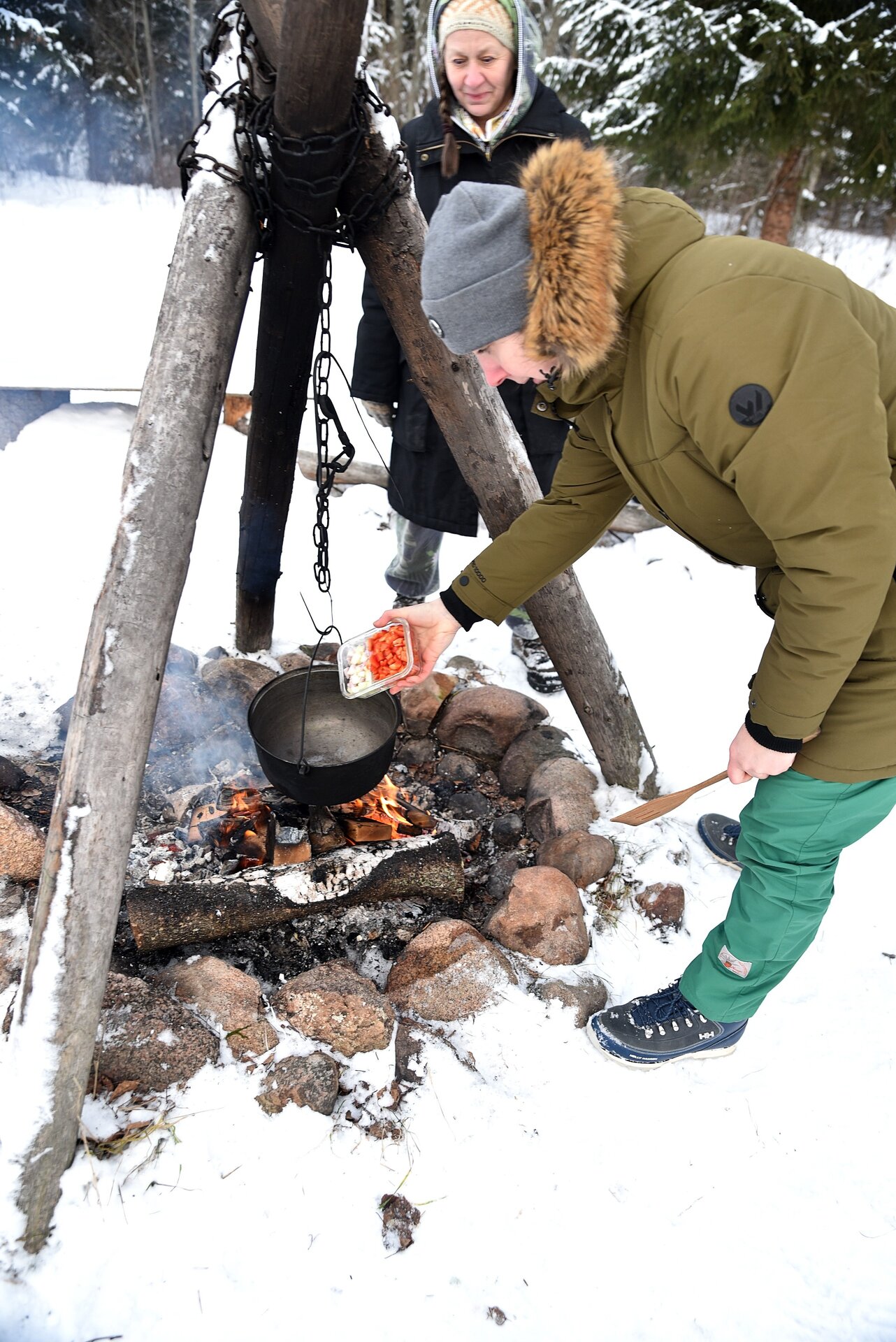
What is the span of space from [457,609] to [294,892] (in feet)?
3.43

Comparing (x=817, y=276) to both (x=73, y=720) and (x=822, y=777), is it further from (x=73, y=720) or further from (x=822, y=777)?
(x=73, y=720)

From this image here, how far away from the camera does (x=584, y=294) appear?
4.57ft

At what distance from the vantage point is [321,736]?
303 centimetres

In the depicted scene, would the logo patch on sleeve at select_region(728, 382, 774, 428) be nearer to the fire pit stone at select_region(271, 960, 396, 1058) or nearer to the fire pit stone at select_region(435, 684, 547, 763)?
the fire pit stone at select_region(271, 960, 396, 1058)

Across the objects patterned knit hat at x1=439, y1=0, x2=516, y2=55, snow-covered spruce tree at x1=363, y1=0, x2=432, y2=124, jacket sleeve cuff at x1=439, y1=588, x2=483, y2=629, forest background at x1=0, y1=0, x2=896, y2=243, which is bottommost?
jacket sleeve cuff at x1=439, y1=588, x2=483, y2=629

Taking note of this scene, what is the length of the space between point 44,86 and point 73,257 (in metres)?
6.88

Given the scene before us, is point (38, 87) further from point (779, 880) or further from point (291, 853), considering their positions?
point (779, 880)

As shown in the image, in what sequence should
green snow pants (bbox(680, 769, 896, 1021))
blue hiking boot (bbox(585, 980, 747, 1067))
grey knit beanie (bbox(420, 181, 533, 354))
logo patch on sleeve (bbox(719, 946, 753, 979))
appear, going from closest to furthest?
grey knit beanie (bbox(420, 181, 533, 354))
green snow pants (bbox(680, 769, 896, 1021))
logo patch on sleeve (bbox(719, 946, 753, 979))
blue hiking boot (bbox(585, 980, 747, 1067))

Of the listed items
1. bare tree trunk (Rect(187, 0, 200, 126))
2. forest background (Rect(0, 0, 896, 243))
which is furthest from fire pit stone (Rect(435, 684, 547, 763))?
bare tree trunk (Rect(187, 0, 200, 126))

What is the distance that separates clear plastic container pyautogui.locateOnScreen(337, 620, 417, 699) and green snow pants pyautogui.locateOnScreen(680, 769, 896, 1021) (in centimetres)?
109

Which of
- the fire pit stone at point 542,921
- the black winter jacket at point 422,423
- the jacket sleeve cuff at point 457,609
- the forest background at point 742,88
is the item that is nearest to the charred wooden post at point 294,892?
the fire pit stone at point 542,921

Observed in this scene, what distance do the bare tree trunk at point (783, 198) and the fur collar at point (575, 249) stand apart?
758 cm

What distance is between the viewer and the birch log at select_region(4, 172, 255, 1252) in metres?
1.67

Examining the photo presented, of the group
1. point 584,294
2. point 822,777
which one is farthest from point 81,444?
point 822,777
